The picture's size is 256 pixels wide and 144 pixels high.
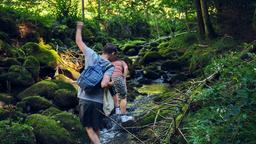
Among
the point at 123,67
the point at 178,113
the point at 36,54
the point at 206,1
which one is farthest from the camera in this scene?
the point at 206,1

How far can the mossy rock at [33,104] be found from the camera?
384 inches

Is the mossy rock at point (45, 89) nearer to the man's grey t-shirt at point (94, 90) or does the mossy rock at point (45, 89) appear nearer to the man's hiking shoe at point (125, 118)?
the man's hiking shoe at point (125, 118)

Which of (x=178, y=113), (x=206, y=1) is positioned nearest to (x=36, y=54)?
(x=206, y=1)

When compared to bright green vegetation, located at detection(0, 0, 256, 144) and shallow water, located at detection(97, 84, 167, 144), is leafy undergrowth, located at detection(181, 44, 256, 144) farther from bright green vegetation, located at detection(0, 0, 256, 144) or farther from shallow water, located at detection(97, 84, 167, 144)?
shallow water, located at detection(97, 84, 167, 144)

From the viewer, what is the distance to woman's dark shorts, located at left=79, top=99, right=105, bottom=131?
6688mm

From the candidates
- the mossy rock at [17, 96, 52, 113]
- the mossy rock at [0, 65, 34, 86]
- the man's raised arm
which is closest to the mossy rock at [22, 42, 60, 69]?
the mossy rock at [0, 65, 34, 86]

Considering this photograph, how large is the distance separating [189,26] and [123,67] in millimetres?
11853

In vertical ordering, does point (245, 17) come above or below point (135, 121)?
above

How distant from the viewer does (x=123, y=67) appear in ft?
32.1

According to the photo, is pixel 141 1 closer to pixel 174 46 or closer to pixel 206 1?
pixel 174 46

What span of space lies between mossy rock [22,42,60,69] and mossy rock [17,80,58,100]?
2.34 meters

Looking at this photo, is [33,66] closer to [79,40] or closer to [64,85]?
[64,85]

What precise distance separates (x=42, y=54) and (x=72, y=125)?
581 cm

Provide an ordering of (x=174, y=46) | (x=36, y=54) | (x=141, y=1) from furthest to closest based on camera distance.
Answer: (x=141, y=1) → (x=174, y=46) → (x=36, y=54)
